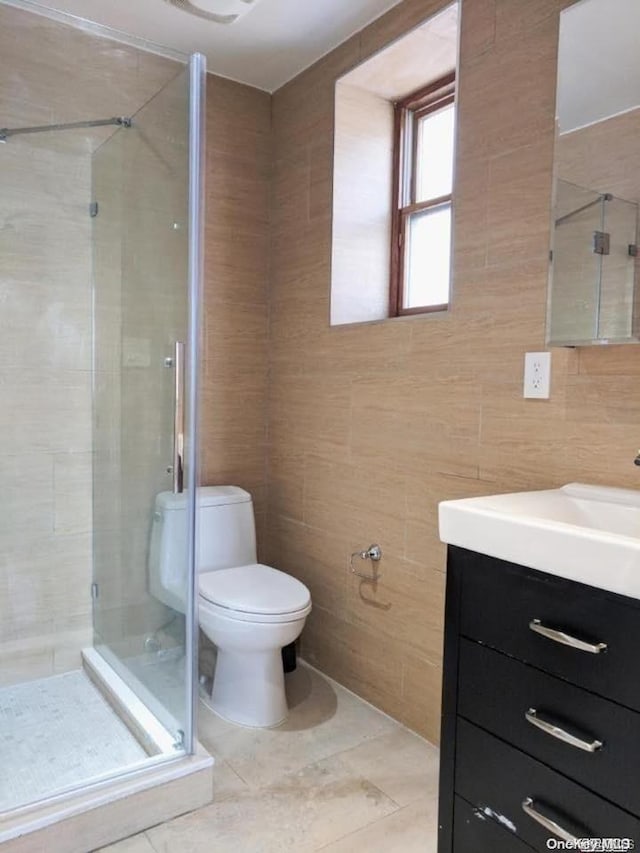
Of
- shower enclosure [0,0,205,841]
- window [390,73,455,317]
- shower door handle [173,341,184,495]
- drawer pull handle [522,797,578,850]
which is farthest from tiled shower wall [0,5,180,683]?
drawer pull handle [522,797,578,850]

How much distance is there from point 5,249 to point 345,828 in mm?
2063

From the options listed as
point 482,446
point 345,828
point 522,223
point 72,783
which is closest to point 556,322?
point 522,223

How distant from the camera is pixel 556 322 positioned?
5.17ft

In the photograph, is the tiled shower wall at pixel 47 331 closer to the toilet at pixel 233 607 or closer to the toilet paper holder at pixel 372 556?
the toilet at pixel 233 607

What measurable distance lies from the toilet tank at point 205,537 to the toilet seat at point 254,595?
0.10 m

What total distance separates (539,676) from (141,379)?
4.93 ft

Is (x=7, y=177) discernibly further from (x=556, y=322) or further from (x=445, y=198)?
(x=556, y=322)

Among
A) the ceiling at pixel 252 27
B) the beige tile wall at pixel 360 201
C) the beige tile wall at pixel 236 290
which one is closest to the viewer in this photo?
the ceiling at pixel 252 27

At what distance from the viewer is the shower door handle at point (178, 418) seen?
1.78 metres

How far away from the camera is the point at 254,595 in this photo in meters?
2.09

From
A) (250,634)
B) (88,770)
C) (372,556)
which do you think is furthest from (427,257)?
(88,770)

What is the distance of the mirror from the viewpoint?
1.43 m

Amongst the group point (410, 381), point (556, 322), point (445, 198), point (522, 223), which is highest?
point (445, 198)

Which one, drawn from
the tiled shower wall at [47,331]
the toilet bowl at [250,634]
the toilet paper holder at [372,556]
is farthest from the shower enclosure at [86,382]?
the toilet paper holder at [372,556]
